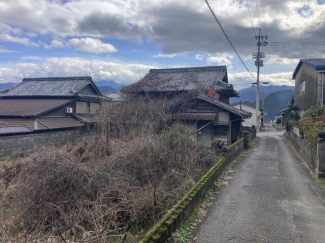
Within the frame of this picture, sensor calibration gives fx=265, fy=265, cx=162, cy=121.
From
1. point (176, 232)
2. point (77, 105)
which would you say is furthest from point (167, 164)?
point (77, 105)

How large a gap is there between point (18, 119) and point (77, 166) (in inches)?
576

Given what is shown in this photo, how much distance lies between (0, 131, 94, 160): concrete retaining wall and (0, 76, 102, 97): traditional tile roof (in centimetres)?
579

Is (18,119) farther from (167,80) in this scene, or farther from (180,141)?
(180,141)

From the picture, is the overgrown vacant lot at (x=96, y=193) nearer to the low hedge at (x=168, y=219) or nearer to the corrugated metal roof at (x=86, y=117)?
the low hedge at (x=168, y=219)

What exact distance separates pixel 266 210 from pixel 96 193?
13.8 feet

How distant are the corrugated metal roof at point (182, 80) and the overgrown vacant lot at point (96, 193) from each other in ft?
34.6

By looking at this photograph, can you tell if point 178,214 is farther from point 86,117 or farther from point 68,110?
point 86,117

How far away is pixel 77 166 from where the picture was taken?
6965 mm

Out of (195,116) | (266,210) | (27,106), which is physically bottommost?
(266,210)

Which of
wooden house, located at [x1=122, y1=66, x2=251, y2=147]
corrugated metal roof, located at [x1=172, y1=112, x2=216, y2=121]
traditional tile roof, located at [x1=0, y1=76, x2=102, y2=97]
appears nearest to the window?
wooden house, located at [x1=122, y1=66, x2=251, y2=147]

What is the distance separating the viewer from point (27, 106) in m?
21.7

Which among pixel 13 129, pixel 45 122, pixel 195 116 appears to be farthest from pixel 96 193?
pixel 45 122

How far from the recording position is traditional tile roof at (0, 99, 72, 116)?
772 inches

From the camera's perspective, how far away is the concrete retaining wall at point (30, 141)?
47.5ft
